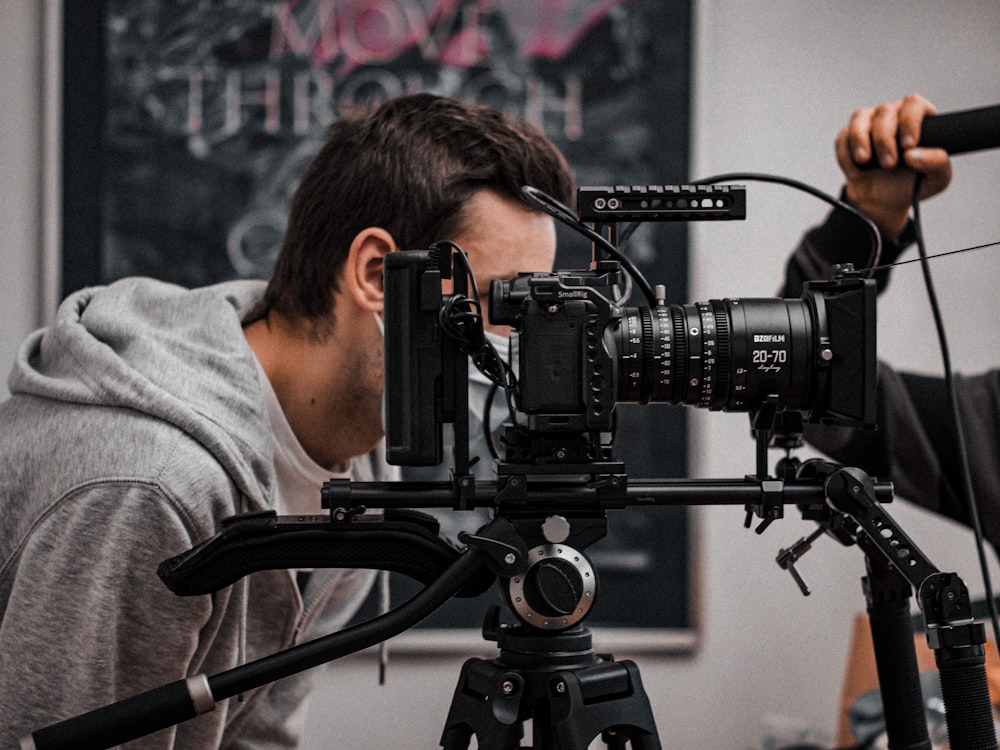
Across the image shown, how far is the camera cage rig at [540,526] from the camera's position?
69 cm

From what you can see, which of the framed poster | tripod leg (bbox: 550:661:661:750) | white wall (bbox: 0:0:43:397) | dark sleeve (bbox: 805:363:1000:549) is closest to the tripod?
tripod leg (bbox: 550:661:661:750)

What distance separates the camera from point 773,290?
1.79 m

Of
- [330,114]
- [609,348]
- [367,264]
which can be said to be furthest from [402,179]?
[330,114]

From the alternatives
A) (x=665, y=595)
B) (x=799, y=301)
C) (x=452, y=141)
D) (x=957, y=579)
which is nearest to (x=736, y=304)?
(x=799, y=301)

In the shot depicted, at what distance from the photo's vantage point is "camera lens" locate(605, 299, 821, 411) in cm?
76

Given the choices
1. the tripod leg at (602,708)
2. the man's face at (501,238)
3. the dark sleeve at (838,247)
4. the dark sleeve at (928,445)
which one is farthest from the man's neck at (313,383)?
the dark sleeve at (928,445)

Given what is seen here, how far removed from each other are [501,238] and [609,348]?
0.91 feet

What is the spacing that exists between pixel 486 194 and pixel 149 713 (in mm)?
596

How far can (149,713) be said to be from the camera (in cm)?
62

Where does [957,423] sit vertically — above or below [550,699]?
above

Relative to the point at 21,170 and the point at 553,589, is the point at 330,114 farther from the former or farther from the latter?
the point at 553,589

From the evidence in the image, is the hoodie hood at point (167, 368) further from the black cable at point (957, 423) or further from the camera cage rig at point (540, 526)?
the black cable at point (957, 423)

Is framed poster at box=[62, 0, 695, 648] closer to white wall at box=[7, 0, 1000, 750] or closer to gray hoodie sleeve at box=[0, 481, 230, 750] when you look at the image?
white wall at box=[7, 0, 1000, 750]

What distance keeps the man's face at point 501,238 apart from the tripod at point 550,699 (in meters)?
0.35
